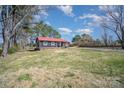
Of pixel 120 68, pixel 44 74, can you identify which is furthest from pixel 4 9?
pixel 120 68

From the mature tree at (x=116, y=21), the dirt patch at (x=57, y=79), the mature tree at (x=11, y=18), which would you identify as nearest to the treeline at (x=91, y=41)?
the mature tree at (x=116, y=21)

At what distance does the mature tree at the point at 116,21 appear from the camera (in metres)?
4.33

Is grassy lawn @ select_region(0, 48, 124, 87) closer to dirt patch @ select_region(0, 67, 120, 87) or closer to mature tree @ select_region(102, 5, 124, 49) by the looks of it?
dirt patch @ select_region(0, 67, 120, 87)

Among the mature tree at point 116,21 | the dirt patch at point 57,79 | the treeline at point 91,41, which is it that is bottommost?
the dirt patch at point 57,79

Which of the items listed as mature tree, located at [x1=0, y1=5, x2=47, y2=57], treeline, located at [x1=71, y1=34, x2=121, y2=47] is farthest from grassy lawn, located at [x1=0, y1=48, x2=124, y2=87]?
mature tree, located at [x1=0, y1=5, x2=47, y2=57]

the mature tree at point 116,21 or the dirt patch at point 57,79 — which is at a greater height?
the mature tree at point 116,21

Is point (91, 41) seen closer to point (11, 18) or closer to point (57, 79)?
point (57, 79)

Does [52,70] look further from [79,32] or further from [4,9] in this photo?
[4,9]

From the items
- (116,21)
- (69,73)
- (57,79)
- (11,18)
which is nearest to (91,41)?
(116,21)

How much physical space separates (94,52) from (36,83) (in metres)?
2.90

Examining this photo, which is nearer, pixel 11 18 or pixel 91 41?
pixel 91 41

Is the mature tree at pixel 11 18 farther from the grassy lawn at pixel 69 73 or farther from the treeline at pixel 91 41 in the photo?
the grassy lawn at pixel 69 73

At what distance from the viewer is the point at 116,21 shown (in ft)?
14.9

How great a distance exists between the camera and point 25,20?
6895 mm
